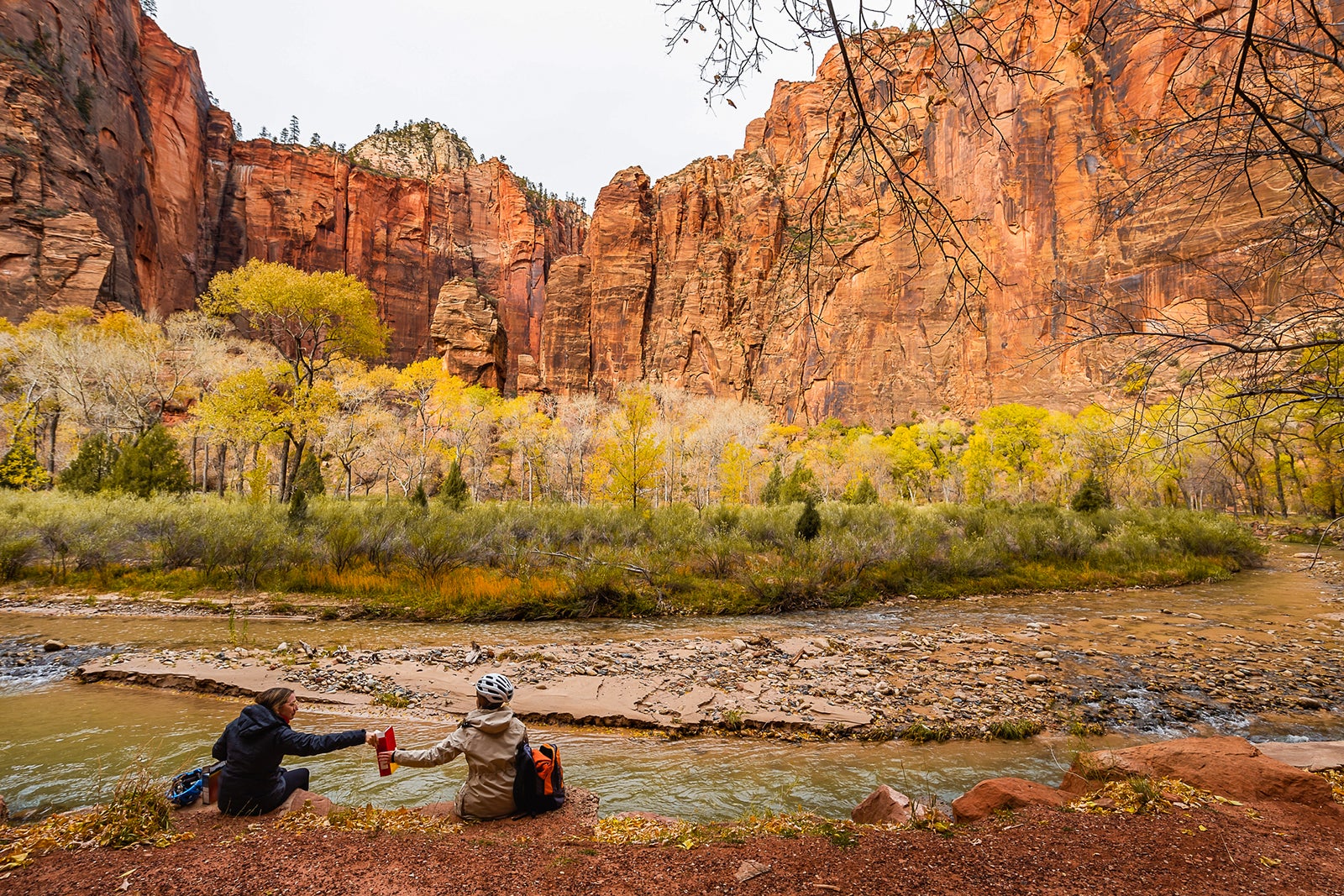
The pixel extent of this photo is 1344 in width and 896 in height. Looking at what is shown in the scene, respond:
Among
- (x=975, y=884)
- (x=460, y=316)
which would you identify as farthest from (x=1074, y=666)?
(x=460, y=316)

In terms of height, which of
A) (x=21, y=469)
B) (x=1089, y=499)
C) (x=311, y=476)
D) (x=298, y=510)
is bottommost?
(x=1089, y=499)

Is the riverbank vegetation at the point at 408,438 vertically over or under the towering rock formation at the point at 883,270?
under

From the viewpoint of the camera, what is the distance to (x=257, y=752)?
4.02 metres

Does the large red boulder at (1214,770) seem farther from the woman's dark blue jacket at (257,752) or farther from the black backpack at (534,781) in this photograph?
the woman's dark blue jacket at (257,752)

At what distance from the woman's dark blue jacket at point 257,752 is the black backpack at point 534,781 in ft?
3.63

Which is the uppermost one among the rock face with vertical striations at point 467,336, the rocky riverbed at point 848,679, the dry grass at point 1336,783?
the rock face with vertical striations at point 467,336

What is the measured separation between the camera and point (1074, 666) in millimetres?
8703

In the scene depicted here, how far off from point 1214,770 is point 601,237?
90.7m

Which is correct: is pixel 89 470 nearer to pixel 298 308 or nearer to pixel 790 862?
pixel 298 308

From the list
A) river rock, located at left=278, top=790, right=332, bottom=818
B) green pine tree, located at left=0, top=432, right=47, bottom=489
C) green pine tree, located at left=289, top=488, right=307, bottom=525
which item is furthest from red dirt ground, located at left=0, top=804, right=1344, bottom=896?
green pine tree, located at left=0, top=432, right=47, bottom=489

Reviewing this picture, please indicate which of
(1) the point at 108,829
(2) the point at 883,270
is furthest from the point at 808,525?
(2) the point at 883,270

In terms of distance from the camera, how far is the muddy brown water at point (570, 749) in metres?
5.11

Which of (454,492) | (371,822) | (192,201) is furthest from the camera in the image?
(192,201)

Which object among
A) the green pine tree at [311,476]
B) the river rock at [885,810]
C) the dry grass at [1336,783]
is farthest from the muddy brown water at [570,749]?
the green pine tree at [311,476]
